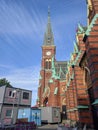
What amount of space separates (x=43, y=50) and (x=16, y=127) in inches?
2002

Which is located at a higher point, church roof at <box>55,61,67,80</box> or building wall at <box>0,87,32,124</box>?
church roof at <box>55,61,67,80</box>

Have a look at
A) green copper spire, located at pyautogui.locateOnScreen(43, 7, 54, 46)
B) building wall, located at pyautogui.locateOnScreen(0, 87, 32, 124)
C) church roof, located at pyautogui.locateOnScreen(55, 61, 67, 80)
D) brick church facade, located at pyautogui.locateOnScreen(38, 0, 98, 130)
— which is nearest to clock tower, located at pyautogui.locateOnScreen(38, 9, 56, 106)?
green copper spire, located at pyautogui.locateOnScreen(43, 7, 54, 46)

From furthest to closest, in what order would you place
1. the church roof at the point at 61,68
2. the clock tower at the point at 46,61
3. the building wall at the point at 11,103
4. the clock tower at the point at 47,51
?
the clock tower at the point at 47,51, the clock tower at the point at 46,61, the church roof at the point at 61,68, the building wall at the point at 11,103

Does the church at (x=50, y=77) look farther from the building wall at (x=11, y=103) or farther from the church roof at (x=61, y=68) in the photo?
the building wall at (x=11, y=103)

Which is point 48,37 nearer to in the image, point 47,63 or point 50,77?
point 47,63

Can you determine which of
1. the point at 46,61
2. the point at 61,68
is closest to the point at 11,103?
the point at 61,68

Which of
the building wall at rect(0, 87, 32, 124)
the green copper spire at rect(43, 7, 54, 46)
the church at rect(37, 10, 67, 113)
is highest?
the green copper spire at rect(43, 7, 54, 46)

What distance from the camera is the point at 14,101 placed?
101ft

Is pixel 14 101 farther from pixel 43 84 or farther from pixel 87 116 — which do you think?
pixel 43 84

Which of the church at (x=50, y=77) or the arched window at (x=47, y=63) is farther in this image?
the arched window at (x=47, y=63)

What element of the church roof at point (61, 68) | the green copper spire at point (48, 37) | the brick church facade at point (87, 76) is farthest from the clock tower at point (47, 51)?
the brick church facade at point (87, 76)

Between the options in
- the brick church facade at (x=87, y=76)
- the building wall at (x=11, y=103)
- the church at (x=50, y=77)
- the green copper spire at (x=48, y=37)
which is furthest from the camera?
the green copper spire at (x=48, y=37)

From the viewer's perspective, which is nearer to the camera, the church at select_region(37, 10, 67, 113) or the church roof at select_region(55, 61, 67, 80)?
the church at select_region(37, 10, 67, 113)

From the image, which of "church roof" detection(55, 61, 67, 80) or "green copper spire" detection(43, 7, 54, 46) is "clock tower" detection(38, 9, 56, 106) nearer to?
"green copper spire" detection(43, 7, 54, 46)
